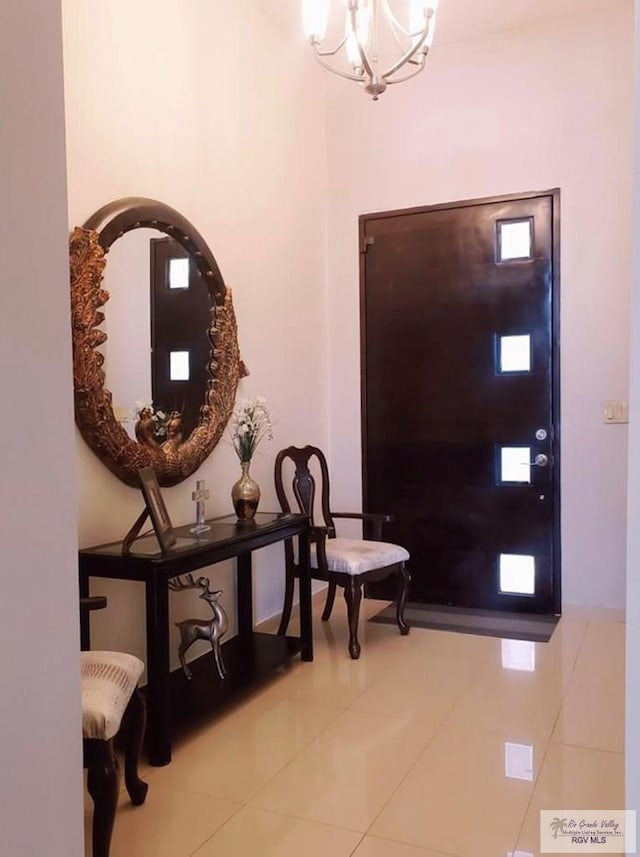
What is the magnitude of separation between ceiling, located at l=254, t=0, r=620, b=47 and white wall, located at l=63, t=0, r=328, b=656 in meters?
0.10

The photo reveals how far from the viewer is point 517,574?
414 cm

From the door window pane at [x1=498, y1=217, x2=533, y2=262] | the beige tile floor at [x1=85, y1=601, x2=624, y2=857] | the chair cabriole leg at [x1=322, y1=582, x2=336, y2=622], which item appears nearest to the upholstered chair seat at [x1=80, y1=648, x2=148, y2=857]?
the beige tile floor at [x1=85, y1=601, x2=624, y2=857]

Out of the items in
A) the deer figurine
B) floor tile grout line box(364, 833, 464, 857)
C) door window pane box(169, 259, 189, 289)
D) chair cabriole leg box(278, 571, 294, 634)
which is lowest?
floor tile grout line box(364, 833, 464, 857)

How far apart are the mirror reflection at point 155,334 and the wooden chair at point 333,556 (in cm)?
88

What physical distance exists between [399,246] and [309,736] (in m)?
2.96

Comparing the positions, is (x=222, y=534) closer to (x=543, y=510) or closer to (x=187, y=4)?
(x=543, y=510)

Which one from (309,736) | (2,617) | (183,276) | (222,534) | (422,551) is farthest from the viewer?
(422,551)

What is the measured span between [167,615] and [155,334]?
3.99 ft

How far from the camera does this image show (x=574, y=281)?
3.98 m

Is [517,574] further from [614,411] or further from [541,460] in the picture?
[614,411]

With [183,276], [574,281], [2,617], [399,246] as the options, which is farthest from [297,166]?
[2,617]

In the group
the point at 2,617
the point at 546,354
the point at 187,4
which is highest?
the point at 187,4

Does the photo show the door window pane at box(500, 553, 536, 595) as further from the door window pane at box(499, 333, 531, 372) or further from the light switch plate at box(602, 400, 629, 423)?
the door window pane at box(499, 333, 531, 372)

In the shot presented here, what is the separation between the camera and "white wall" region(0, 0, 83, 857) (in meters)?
1.21
